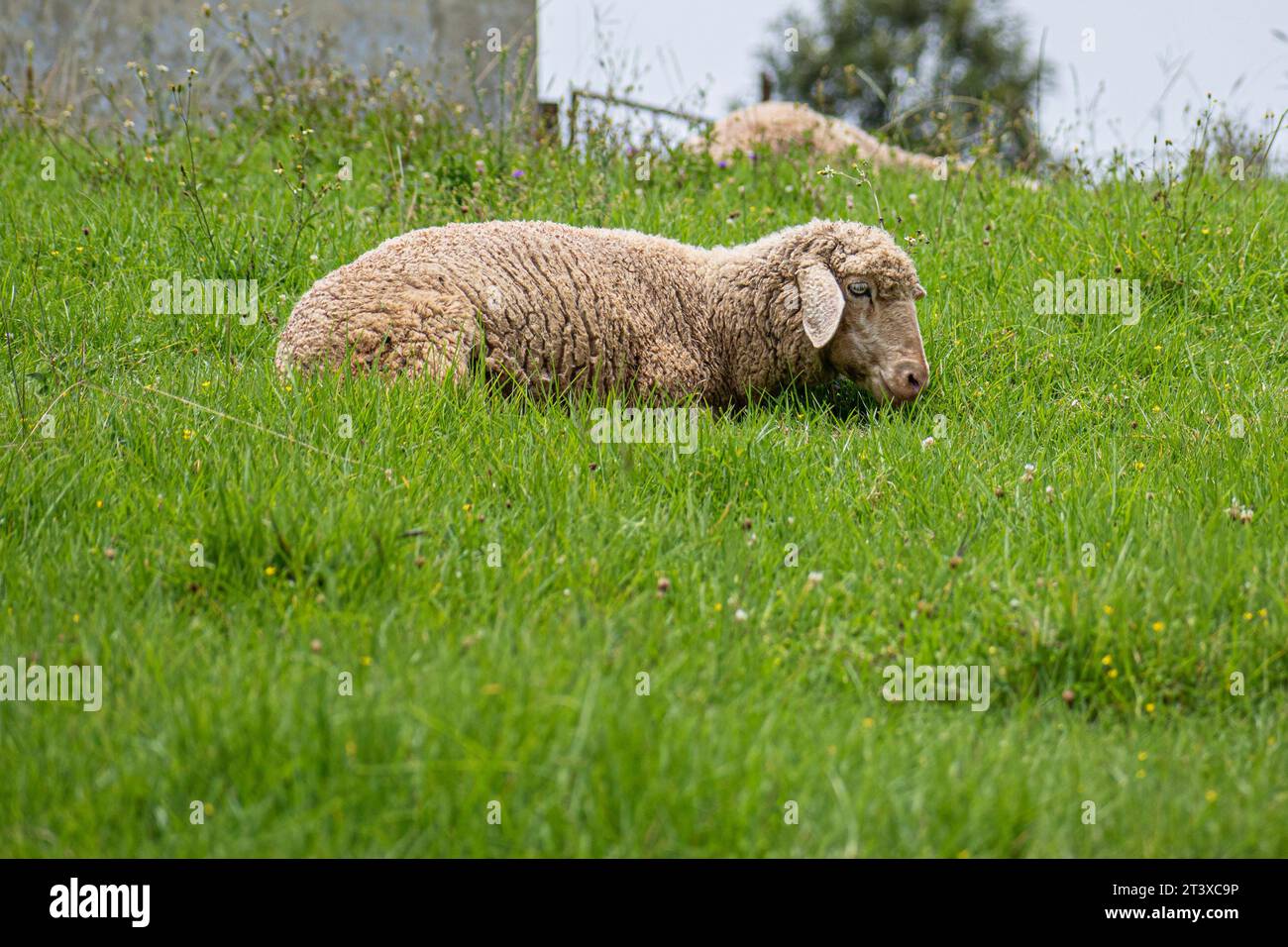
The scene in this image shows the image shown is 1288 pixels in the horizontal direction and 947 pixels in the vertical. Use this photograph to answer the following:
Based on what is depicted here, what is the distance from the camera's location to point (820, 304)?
5.34 metres

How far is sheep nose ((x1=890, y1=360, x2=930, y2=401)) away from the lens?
5324 millimetres

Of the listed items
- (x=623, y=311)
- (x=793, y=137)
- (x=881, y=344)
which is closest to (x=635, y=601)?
(x=623, y=311)

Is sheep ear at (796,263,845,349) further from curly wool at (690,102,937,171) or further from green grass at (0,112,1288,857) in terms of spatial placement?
curly wool at (690,102,937,171)

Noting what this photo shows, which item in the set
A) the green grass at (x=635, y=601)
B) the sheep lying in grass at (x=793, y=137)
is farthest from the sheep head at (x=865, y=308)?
the sheep lying in grass at (x=793, y=137)

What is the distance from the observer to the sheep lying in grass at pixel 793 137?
9125 mm

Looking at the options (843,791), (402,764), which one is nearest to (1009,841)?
(843,791)

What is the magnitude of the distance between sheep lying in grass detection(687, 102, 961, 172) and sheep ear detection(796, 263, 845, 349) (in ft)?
11.9

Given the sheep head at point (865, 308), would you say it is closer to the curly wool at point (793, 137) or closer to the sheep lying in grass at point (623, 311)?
the sheep lying in grass at point (623, 311)

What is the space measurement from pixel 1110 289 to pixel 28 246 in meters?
5.54

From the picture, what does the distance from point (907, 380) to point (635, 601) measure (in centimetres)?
243

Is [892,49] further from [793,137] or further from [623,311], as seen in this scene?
[623,311]

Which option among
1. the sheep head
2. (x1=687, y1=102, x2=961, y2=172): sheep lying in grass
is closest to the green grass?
the sheep head
